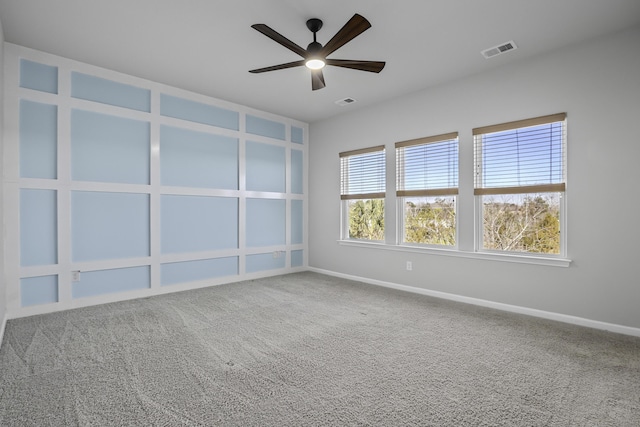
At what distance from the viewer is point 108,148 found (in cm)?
390

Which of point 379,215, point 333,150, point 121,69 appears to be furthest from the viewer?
point 333,150

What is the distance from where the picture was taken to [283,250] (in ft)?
19.0

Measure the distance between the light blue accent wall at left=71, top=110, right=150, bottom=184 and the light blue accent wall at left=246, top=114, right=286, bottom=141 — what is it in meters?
1.63

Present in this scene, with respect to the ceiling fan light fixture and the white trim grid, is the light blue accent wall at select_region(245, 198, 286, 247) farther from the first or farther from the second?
the ceiling fan light fixture

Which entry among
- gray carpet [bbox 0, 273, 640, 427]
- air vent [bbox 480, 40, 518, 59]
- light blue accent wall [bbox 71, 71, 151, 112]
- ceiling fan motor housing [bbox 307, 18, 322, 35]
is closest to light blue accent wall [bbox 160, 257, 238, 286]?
gray carpet [bbox 0, 273, 640, 427]

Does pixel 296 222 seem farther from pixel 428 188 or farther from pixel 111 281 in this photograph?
pixel 111 281

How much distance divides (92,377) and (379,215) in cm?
401

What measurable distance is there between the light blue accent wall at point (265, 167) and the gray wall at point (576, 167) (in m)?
2.37

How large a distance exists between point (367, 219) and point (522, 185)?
2.31m

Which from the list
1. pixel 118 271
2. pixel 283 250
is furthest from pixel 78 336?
pixel 283 250

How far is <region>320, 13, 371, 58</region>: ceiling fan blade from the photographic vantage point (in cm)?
232

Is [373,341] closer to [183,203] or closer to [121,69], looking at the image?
[183,203]

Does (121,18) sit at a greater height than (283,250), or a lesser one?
greater

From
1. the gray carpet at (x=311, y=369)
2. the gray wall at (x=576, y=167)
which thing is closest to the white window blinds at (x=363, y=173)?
the gray wall at (x=576, y=167)
